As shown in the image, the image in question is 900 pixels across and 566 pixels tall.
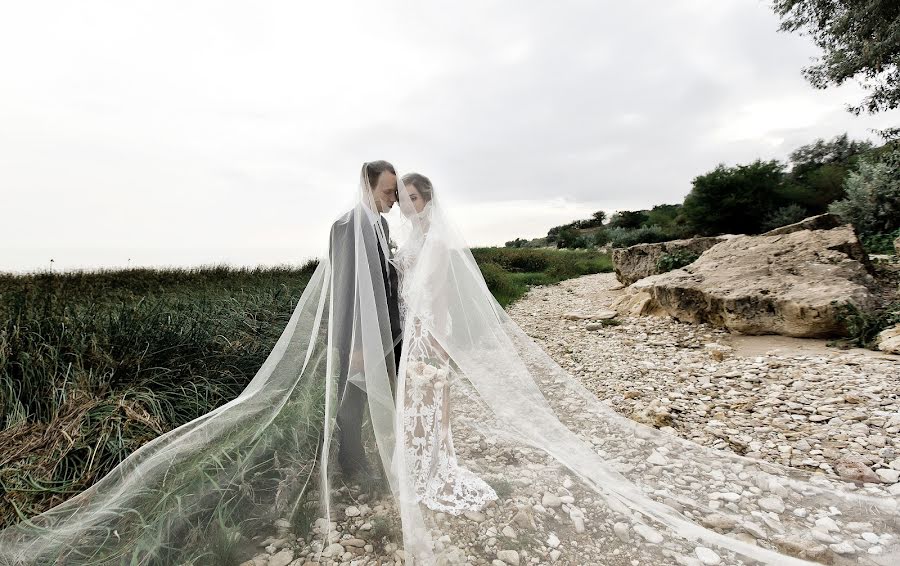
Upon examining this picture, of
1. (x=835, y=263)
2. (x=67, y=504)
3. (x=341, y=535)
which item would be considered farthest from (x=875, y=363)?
(x=67, y=504)

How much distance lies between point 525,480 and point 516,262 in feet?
53.7

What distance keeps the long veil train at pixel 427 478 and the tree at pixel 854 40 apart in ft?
43.6

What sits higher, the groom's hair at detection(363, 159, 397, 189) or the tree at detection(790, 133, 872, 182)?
the tree at detection(790, 133, 872, 182)

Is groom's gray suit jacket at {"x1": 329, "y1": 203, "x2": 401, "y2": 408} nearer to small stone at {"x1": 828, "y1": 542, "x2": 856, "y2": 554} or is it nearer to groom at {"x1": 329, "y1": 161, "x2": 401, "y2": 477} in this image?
groom at {"x1": 329, "y1": 161, "x2": 401, "y2": 477}

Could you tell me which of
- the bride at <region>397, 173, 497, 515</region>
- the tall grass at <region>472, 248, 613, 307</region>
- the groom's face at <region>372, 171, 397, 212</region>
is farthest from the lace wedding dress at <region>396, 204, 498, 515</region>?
the tall grass at <region>472, 248, 613, 307</region>

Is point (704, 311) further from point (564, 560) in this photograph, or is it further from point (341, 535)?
point (341, 535)

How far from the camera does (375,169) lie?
2740 mm

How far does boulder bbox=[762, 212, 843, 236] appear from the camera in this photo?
7863mm

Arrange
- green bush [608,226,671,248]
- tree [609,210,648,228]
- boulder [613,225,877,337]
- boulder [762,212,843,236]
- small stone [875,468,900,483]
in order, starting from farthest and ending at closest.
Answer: tree [609,210,648,228] < green bush [608,226,671,248] < boulder [762,212,843,236] < boulder [613,225,877,337] < small stone [875,468,900,483]

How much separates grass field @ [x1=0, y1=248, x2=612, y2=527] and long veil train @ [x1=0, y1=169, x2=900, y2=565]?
552mm

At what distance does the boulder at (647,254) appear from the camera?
33.0ft

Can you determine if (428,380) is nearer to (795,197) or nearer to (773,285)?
(773,285)

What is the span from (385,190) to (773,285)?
6038 mm

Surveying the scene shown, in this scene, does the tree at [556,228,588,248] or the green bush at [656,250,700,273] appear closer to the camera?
the green bush at [656,250,700,273]
